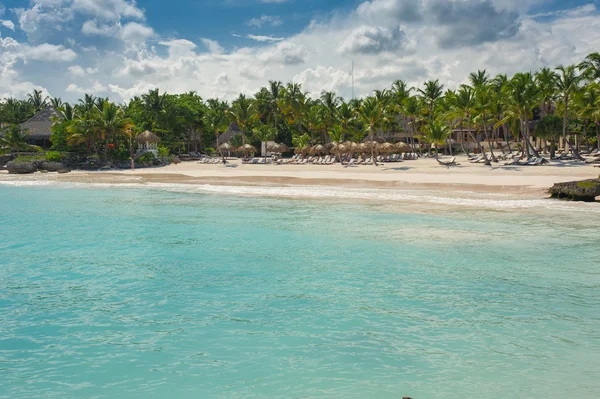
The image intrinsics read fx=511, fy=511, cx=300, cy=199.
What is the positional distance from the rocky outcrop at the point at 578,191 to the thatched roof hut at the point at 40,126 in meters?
50.7

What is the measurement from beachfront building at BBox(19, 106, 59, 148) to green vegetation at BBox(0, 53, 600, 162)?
162 centimetres

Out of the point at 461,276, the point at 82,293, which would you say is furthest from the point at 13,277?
the point at 461,276

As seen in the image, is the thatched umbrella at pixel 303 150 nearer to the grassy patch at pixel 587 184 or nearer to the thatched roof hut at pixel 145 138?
the thatched roof hut at pixel 145 138

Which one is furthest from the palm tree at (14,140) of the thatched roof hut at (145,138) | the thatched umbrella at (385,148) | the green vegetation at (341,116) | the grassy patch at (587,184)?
the grassy patch at (587,184)

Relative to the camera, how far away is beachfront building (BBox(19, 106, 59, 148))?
56.4 m

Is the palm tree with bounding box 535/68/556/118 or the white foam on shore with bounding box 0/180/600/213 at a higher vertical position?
the palm tree with bounding box 535/68/556/118

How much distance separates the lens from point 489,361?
249 inches

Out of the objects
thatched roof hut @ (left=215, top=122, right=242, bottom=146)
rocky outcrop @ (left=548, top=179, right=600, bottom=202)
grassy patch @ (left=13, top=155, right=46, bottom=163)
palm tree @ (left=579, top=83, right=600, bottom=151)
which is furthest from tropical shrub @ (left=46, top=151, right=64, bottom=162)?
palm tree @ (left=579, top=83, right=600, bottom=151)

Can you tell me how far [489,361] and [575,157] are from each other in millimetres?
42451

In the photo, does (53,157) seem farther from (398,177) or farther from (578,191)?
(578,191)

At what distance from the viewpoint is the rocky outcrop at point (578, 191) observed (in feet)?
71.3

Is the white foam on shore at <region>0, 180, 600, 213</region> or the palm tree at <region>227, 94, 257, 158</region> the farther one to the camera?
the palm tree at <region>227, 94, 257, 158</region>

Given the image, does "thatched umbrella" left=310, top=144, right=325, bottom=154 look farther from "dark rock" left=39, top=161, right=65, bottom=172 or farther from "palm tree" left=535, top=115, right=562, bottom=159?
"dark rock" left=39, top=161, right=65, bottom=172

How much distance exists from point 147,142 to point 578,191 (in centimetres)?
4065
